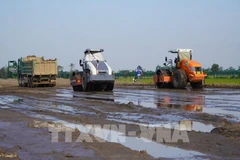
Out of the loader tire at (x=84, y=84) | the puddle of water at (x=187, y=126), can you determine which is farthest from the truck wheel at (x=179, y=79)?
the puddle of water at (x=187, y=126)

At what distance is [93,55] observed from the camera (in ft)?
95.2

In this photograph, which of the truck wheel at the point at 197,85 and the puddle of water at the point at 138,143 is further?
the truck wheel at the point at 197,85

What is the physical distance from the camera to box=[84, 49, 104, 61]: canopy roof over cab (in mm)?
28828

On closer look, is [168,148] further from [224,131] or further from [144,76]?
[144,76]

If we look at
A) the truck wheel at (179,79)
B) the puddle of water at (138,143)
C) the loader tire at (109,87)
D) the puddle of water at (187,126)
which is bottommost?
the puddle of water at (138,143)

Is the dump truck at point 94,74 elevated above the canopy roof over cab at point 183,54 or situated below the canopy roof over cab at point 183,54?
below

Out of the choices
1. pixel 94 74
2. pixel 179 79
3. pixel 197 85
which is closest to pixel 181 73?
pixel 179 79

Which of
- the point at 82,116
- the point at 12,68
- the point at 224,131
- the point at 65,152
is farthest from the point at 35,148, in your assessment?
the point at 12,68

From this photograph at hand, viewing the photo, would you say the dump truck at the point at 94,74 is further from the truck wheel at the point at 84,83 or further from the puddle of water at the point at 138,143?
the puddle of water at the point at 138,143

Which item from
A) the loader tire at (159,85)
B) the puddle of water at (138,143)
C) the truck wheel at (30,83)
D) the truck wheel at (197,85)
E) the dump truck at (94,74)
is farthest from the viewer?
the truck wheel at (30,83)

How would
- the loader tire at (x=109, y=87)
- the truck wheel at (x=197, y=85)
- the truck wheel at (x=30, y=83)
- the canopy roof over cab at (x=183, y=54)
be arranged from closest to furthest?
the loader tire at (x=109, y=87)
the truck wheel at (x=197, y=85)
the canopy roof over cab at (x=183, y=54)
the truck wheel at (x=30, y=83)

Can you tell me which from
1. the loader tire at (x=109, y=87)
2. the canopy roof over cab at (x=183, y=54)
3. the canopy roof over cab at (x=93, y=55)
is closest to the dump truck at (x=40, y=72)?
the canopy roof over cab at (x=93, y=55)

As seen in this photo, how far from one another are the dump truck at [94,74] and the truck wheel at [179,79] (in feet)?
14.5

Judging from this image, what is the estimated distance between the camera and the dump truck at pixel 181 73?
2870cm
